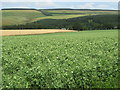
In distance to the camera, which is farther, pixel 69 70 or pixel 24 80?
pixel 69 70

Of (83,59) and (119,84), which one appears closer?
(119,84)

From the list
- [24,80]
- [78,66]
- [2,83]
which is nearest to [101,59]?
[78,66]

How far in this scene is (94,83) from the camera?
1421cm

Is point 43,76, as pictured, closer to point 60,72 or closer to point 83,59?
point 60,72

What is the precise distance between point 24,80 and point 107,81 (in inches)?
232

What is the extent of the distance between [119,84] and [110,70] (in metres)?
1.99

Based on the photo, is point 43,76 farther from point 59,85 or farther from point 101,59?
point 101,59

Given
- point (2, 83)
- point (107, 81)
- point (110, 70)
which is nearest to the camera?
point (2, 83)

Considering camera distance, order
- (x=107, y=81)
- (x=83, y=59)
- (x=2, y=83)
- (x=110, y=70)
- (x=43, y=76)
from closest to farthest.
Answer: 1. (x=2, y=83)
2. (x=43, y=76)
3. (x=107, y=81)
4. (x=110, y=70)
5. (x=83, y=59)

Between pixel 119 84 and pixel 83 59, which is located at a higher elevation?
pixel 83 59

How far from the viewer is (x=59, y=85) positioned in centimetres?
1324


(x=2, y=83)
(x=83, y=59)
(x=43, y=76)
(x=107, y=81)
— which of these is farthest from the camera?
(x=83, y=59)

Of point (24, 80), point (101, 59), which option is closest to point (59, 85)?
point (24, 80)

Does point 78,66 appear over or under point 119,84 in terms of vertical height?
over
